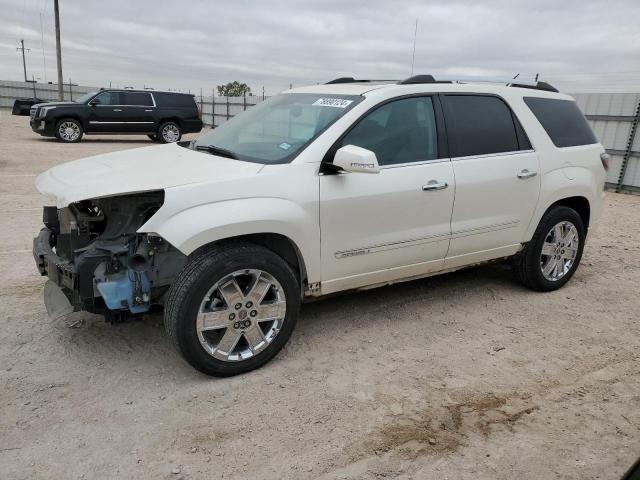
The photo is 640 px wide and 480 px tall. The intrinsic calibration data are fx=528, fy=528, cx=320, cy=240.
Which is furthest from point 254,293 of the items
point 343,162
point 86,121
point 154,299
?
point 86,121

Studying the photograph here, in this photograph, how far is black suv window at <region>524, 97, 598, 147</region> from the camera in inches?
180

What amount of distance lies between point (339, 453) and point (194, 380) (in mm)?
1081

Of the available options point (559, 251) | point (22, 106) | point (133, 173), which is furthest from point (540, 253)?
point (22, 106)

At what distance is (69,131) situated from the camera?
678 inches

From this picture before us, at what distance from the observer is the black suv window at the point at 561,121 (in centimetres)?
456

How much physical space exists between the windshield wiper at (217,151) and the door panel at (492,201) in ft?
5.34

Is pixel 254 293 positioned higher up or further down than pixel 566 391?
higher up

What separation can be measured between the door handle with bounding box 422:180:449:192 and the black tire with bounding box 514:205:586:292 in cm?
130

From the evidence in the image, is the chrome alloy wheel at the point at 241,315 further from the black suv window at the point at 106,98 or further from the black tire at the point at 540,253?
the black suv window at the point at 106,98

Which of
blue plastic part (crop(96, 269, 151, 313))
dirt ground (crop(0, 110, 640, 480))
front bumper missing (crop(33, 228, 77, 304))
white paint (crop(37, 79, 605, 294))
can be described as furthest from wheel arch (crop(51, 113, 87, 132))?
blue plastic part (crop(96, 269, 151, 313))

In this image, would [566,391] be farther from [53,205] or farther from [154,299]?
[53,205]

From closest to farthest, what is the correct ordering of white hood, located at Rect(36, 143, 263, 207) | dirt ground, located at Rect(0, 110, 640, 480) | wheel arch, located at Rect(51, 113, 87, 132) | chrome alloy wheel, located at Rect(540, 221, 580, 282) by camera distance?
dirt ground, located at Rect(0, 110, 640, 480)
white hood, located at Rect(36, 143, 263, 207)
chrome alloy wheel, located at Rect(540, 221, 580, 282)
wheel arch, located at Rect(51, 113, 87, 132)

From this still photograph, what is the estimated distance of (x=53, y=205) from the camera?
357 centimetres

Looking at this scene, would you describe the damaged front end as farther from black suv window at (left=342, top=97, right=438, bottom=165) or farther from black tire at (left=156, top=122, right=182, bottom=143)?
black tire at (left=156, top=122, right=182, bottom=143)
